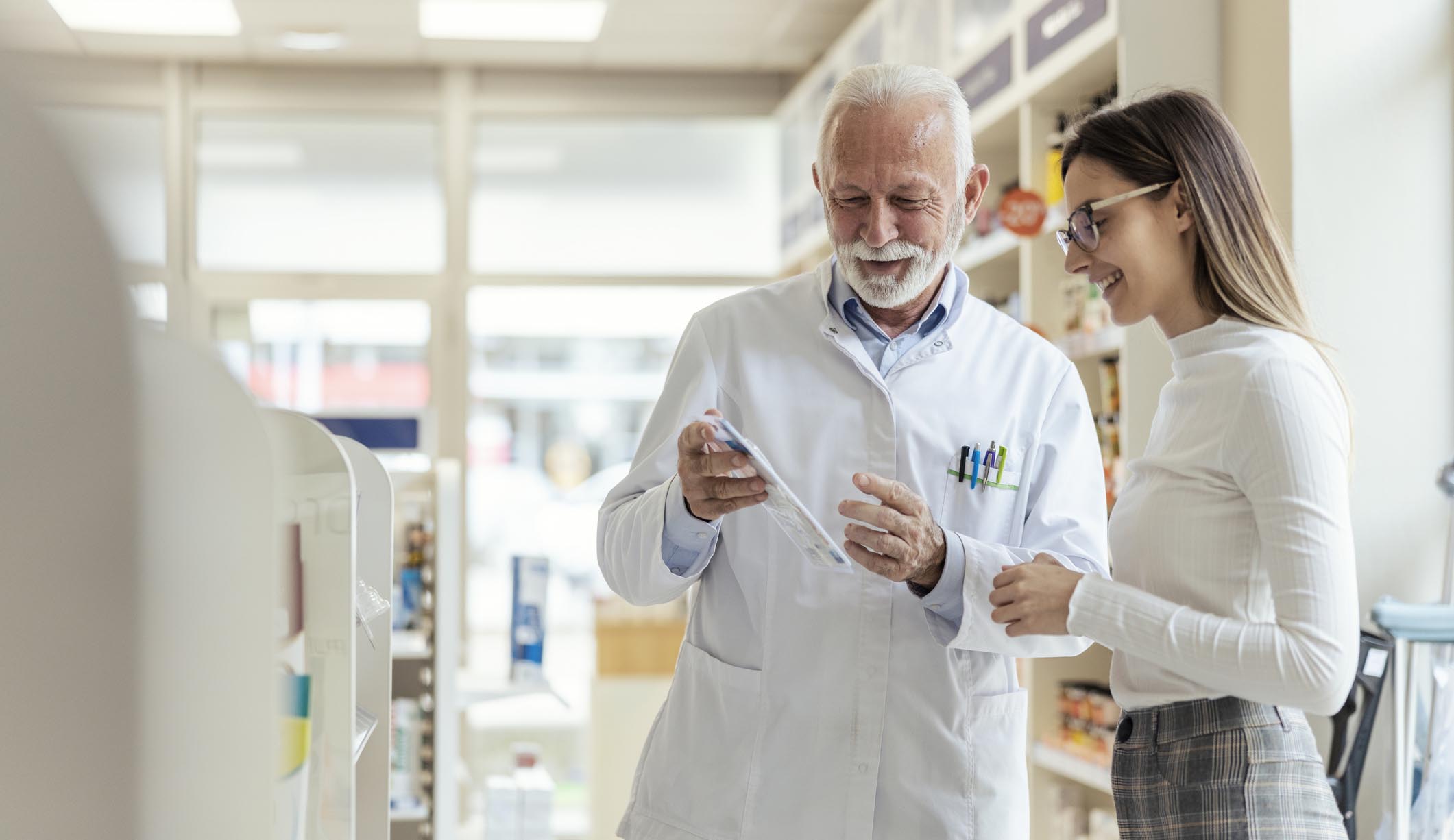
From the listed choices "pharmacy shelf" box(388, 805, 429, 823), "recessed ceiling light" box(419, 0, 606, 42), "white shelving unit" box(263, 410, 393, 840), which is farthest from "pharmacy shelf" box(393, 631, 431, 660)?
"recessed ceiling light" box(419, 0, 606, 42)

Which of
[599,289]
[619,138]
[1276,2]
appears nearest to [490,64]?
[619,138]

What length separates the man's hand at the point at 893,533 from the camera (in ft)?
4.75

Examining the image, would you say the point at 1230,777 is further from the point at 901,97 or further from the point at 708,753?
the point at 901,97

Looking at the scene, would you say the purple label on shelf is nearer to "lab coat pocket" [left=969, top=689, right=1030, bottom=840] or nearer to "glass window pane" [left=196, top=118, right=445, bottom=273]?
"lab coat pocket" [left=969, top=689, right=1030, bottom=840]

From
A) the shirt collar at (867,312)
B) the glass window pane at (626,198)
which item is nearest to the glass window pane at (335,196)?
the glass window pane at (626,198)

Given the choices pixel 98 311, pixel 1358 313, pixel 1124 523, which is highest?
pixel 1358 313

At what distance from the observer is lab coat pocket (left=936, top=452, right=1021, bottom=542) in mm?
1653

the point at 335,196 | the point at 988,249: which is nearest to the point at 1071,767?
the point at 988,249

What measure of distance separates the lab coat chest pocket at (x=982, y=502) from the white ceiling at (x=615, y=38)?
4952mm

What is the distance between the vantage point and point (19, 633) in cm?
22

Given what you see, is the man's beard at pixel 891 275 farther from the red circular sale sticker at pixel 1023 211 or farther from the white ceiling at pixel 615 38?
the white ceiling at pixel 615 38

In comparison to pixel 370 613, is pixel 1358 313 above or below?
above

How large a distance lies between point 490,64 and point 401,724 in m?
4.67

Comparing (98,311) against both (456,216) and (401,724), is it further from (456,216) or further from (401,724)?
(456,216)
